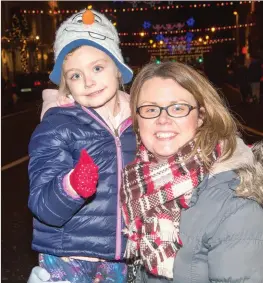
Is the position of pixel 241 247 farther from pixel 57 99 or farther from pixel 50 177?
pixel 57 99

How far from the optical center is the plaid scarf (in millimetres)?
2094

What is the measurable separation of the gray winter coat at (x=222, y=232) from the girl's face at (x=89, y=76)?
93 cm

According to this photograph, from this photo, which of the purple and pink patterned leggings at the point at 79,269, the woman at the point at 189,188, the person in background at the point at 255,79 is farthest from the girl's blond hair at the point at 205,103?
the person in background at the point at 255,79

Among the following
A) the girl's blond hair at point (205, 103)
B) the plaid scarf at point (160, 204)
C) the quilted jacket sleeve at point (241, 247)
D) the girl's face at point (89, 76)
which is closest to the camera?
the quilted jacket sleeve at point (241, 247)

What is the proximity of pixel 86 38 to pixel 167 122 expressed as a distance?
805 mm

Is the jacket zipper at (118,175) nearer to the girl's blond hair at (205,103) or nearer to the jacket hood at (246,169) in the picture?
the girl's blond hair at (205,103)

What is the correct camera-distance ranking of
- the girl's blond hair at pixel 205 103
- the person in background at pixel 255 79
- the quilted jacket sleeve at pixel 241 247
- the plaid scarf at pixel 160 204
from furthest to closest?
the person in background at pixel 255 79, the girl's blond hair at pixel 205 103, the plaid scarf at pixel 160 204, the quilted jacket sleeve at pixel 241 247

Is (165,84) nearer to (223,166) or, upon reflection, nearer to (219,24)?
(223,166)

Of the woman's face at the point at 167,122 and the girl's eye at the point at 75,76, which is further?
the girl's eye at the point at 75,76

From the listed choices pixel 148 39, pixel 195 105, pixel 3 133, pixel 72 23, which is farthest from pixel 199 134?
pixel 148 39

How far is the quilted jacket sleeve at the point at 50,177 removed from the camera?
2320 mm

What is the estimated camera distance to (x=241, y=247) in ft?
6.23

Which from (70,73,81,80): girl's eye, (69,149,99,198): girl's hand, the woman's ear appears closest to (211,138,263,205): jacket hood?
the woman's ear

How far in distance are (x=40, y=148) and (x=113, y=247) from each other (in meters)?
0.66
